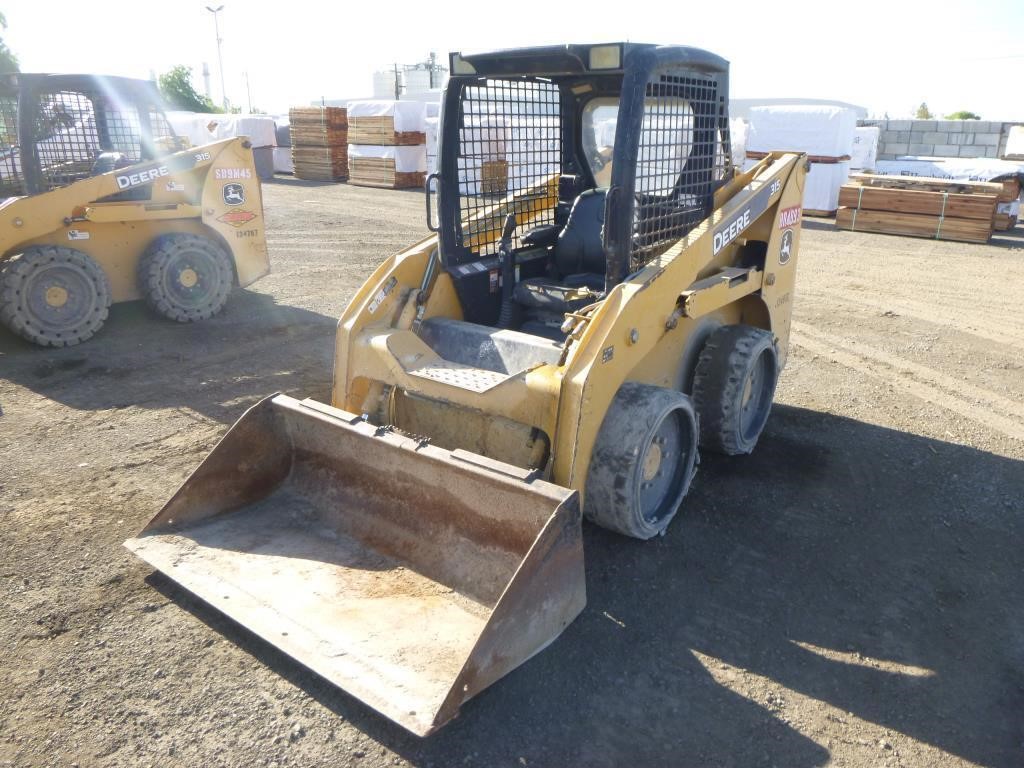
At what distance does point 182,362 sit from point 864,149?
17.5 metres

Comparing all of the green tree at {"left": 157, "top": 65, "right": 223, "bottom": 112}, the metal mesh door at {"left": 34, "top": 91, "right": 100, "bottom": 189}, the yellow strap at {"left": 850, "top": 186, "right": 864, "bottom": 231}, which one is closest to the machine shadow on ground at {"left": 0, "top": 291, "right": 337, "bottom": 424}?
the metal mesh door at {"left": 34, "top": 91, "right": 100, "bottom": 189}

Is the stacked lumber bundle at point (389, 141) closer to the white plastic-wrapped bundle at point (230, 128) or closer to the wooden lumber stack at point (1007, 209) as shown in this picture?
the white plastic-wrapped bundle at point (230, 128)

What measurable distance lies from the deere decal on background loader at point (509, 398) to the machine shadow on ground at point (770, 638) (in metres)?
0.24

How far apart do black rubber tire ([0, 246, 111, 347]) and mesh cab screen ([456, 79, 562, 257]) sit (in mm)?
4450

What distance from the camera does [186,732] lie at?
3.00 metres

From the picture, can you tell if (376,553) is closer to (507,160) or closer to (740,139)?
(507,160)

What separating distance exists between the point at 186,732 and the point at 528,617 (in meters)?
1.32

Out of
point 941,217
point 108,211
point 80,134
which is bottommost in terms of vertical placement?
point 941,217

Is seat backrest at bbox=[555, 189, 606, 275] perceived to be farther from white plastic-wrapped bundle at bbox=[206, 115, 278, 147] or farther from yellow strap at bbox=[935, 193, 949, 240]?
white plastic-wrapped bundle at bbox=[206, 115, 278, 147]

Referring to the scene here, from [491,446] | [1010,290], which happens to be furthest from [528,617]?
[1010,290]

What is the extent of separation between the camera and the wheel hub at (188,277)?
332 inches

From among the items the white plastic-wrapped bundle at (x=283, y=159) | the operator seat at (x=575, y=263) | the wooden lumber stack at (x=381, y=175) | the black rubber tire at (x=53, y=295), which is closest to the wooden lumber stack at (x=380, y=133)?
the wooden lumber stack at (x=381, y=175)

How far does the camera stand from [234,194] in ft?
28.3

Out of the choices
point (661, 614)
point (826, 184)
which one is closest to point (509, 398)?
point (661, 614)
